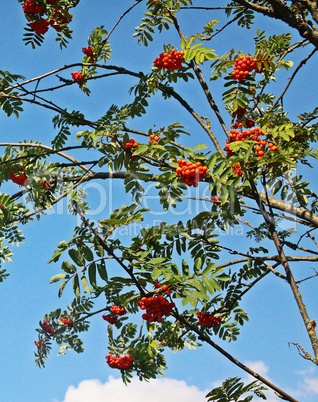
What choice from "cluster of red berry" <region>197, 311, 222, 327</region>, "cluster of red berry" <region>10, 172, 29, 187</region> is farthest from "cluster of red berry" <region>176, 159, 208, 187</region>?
"cluster of red berry" <region>10, 172, 29, 187</region>

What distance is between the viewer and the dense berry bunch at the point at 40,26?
4641 millimetres

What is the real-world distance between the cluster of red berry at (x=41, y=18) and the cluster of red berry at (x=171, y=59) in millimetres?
1281

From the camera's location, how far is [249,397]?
308 centimetres

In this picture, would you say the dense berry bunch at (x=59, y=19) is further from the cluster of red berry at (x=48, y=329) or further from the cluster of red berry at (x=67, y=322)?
the cluster of red berry at (x=48, y=329)

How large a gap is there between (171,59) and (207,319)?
2.15 meters

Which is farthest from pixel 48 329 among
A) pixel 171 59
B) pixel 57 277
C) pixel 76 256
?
pixel 171 59

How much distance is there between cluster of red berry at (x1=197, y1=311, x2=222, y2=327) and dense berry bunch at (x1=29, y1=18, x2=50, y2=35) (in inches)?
117

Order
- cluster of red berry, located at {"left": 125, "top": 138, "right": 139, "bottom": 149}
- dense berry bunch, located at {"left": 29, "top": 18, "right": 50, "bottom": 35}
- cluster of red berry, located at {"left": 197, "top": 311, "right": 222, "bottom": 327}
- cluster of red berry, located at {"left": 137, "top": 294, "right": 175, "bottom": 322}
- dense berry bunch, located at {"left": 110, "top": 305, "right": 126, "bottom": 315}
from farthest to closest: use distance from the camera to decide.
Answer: dense berry bunch, located at {"left": 110, "top": 305, "right": 126, "bottom": 315} < dense berry bunch, located at {"left": 29, "top": 18, "right": 50, "bottom": 35} < cluster of red berry, located at {"left": 197, "top": 311, "right": 222, "bottom": 327} < cluster of red berry, located at {"left": 125, "top": 138, "right": 139, "bottom": 149} < cluster of red berry, located at {"left": 137, "top": 294, "right": 175, "bottom": 322}

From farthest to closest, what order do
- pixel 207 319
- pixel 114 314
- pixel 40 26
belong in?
pixel 114 314
pixel 40 26
pixel 207 319

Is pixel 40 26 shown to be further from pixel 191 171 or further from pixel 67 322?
pixel 67 322

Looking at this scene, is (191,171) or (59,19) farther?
(59,19)

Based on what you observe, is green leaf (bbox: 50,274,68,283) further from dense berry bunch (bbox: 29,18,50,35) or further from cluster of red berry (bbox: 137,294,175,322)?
dense berry bunch (bbox: 29,18,50,35)

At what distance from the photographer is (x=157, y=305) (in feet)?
9.76

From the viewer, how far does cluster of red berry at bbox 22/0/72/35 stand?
14.9 ft
